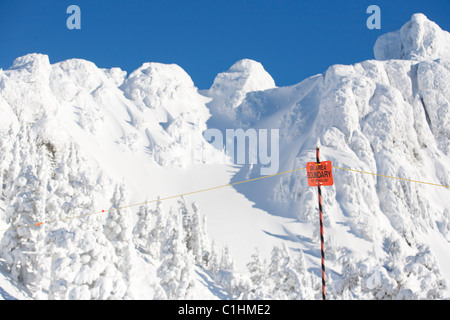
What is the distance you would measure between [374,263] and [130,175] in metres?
76.3

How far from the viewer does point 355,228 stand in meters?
69.2

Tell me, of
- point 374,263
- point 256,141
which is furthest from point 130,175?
point 374,263

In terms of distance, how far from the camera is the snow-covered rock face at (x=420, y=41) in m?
118

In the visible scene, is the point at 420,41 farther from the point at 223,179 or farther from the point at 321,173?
the point at 321,173

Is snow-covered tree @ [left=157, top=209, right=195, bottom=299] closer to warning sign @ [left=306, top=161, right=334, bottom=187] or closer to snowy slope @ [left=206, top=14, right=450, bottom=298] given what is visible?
warning sign @ [left=306, top=161, right=334, bottom=187]

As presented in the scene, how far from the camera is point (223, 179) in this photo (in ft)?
306

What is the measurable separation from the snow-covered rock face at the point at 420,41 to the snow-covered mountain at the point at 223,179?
23.1 inches

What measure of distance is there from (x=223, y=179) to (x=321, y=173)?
259 ft

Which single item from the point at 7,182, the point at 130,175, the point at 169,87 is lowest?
the point at 7,182

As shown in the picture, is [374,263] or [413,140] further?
[413,140]

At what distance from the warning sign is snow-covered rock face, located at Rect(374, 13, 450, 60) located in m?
119

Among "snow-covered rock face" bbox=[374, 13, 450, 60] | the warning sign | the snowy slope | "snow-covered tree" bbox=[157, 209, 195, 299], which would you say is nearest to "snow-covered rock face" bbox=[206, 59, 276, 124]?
the snowy slope
